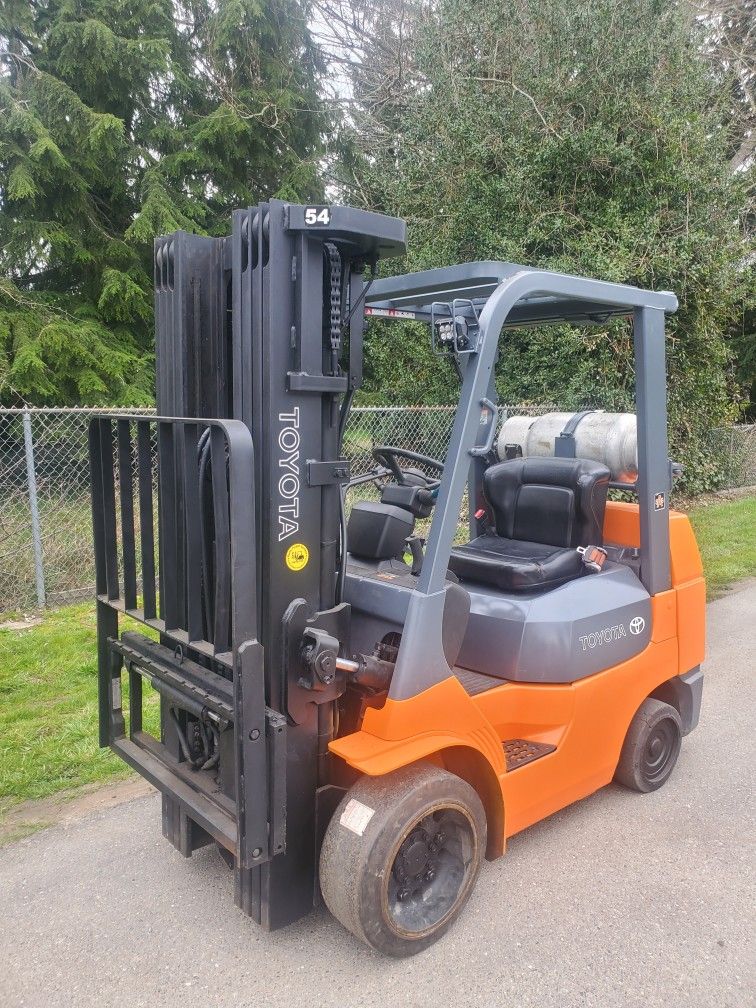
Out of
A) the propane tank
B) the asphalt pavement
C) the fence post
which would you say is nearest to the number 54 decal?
the propane tank

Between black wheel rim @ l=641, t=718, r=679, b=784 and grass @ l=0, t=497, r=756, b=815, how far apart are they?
268cm

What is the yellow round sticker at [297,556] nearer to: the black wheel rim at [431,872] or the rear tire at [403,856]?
the rear tire at [403,856]

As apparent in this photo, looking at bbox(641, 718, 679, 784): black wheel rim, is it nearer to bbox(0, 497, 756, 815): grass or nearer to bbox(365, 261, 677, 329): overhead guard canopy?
bbox(365, 261, 677, 329): overhead guard canopy

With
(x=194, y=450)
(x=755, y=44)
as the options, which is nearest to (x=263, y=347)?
(x=194, y=450)

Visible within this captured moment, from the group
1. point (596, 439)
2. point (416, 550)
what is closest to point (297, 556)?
point (416, 550)

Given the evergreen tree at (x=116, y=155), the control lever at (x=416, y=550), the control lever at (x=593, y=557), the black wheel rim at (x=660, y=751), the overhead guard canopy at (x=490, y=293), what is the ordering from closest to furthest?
1. the overhead guard canopy at (x=490, y=293)
2. the control lever at (x=416, y=550)
3. the control lever at (x=593, y=557)
4. the black wheel rim at (x=660, y=751)
5. the evergreen tree at (x=116, y=155)

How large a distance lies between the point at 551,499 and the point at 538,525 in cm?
16

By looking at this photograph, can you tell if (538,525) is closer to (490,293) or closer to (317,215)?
(490,293)

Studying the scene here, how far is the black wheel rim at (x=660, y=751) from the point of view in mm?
3785

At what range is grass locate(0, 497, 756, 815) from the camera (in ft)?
12.7

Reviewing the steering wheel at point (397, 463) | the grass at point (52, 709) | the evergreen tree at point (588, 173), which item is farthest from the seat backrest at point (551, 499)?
the evergreen tree at point (588, 173)

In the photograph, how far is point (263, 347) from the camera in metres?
2.45

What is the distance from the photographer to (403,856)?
8.61 ft

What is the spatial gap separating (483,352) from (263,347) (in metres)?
0.81
